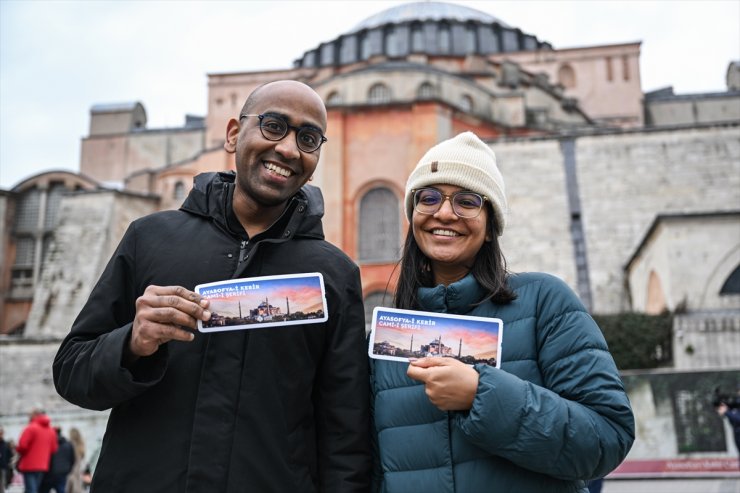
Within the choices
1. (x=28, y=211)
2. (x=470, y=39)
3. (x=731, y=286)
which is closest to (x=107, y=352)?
(x=731, y=286)

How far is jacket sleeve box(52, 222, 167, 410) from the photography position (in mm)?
2164

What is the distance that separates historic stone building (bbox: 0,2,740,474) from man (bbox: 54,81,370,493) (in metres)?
16.4

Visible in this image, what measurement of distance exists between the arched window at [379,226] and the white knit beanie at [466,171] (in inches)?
972

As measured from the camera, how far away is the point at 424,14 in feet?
167

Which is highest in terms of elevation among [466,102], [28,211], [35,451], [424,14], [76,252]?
[424,14]

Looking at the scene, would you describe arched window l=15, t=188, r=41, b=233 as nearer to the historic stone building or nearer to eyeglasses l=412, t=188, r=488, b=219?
the historic stone building

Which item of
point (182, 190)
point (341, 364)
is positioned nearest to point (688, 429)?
point (341, 364)

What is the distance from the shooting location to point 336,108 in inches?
1131

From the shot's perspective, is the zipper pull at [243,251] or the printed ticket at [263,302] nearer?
the printed ticket at [263,302]

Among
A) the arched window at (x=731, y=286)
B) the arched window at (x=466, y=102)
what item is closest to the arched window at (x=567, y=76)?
the arched window at (x=466, y=102)

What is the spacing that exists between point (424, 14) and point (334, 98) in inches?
869

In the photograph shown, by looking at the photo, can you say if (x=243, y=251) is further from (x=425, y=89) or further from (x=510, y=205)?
(x=425, y=89)

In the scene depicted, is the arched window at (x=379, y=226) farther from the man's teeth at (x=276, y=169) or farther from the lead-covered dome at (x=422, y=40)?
the man's teeth at (x=276, y=169)

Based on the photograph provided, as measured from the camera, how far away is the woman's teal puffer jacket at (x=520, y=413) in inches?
81.9
